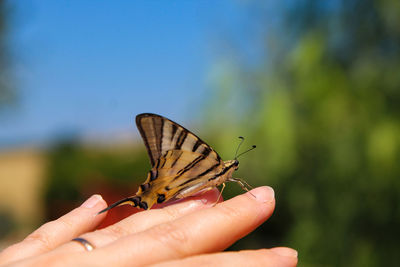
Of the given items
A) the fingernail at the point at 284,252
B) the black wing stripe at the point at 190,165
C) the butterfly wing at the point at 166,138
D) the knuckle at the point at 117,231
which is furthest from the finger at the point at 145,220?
the fingernail at the point at 284,252

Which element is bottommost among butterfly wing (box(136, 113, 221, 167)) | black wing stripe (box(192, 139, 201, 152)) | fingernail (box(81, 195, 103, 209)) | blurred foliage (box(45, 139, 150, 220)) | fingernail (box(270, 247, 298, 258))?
blurred foliage (box(45, 139, 150, 220))

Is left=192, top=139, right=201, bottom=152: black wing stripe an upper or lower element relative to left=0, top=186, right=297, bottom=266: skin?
upper

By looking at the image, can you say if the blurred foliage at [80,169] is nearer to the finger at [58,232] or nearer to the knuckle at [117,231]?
the finger at [58,232]

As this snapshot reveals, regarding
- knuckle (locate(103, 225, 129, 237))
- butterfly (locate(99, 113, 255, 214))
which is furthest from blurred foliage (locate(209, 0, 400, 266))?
knuckle (locate(103, 225, 129, 237))

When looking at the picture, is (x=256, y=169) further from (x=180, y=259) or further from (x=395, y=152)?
(x=180, y=259)

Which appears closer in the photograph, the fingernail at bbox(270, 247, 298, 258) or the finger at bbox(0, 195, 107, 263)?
the fingernail at bbox(270, 247, 298, 258)

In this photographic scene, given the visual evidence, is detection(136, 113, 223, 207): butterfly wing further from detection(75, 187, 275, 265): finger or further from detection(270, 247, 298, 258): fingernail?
detection(270, 247, 298, 258): fingernail

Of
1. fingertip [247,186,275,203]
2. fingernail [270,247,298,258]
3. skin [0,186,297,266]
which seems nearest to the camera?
skin [0,186,297,266]
